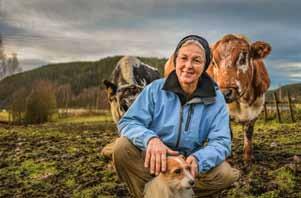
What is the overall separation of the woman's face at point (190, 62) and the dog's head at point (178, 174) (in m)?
0.90

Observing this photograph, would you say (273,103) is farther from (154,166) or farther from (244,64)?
(154,166)

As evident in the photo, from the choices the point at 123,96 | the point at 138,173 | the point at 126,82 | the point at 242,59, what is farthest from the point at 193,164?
the point at 126,82

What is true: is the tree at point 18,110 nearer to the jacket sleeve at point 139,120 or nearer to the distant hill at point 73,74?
the distant hill at point 73,74

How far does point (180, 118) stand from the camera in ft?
13.6

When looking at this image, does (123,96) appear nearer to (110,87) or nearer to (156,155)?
(110,87)

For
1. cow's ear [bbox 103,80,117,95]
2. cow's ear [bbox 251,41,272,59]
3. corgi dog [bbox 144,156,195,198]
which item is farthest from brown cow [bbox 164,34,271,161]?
corgi dog [bbox 144,156,195,198]

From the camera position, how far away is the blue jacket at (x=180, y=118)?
13.6ft

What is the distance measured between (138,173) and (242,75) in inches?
182

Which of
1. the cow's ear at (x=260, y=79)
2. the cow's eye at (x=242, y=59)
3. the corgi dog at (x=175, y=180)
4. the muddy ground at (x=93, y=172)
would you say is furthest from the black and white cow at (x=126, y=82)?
the corgi dog at (x=175, y=180)

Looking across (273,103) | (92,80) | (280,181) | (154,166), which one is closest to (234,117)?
(280,181)

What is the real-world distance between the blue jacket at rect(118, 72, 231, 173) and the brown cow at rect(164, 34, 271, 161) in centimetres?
374

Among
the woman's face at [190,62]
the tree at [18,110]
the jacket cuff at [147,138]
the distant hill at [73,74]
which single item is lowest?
the tree at [18,110]

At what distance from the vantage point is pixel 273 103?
937 inches

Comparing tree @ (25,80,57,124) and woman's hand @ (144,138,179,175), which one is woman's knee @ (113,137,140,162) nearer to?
woman's hand @ (144,138,179,175)
